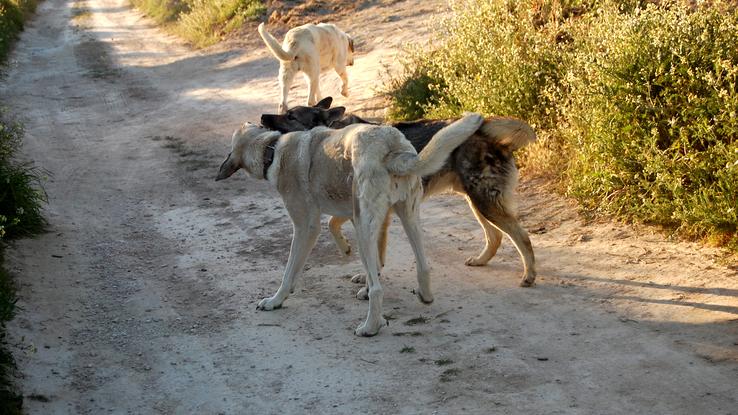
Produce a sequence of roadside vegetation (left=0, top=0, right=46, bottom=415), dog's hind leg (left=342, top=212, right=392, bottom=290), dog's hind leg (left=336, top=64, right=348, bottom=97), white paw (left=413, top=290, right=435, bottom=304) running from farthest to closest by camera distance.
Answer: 1. dog's hind leg (left=336, top=64, right=348, bottom=97)
2. dog's hind leg (left=342, top=212, right=392, bottom=290)
3. white paw (left=413, top=290, right=435, bottom=304)
4. roadside vegetation (left=0, top=0, right=46, bottom=415)

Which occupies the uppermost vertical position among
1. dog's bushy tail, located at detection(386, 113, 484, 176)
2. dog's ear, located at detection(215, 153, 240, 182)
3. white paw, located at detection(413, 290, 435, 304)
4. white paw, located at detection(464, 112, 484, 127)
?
white paw, located at detection(464, 112, 484, 127)

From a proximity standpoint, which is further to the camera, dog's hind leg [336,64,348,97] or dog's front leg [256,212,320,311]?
dog's hind leg [336,64,348,97]

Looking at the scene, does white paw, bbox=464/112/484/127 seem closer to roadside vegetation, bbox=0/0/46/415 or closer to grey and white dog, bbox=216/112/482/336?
grey and white dog, bbox=216/112/482/336

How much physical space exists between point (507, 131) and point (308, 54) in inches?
261

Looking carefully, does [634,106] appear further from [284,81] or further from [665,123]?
[284,81]

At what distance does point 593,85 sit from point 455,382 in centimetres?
406

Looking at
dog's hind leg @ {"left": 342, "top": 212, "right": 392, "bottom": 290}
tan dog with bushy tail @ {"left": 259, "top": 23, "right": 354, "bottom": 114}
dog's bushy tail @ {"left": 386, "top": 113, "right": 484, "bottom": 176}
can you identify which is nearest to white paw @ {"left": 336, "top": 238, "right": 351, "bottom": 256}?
dog's hind leg @ {"left": 342, "top": 212, "right": 392, "bottom": 290}

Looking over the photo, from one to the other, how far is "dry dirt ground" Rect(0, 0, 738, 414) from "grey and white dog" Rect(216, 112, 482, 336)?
0.39 metres

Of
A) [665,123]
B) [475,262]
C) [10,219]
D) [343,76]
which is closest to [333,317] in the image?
[475,262]

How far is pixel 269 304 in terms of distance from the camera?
6.04 metres

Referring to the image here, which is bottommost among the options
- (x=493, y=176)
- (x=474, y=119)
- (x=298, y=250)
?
(x=298, y=250)

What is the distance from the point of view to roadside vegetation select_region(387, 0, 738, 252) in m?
6.63

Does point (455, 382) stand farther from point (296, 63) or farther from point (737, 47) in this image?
point (296, 63)

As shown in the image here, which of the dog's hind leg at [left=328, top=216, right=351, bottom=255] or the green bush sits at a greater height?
the green bush
